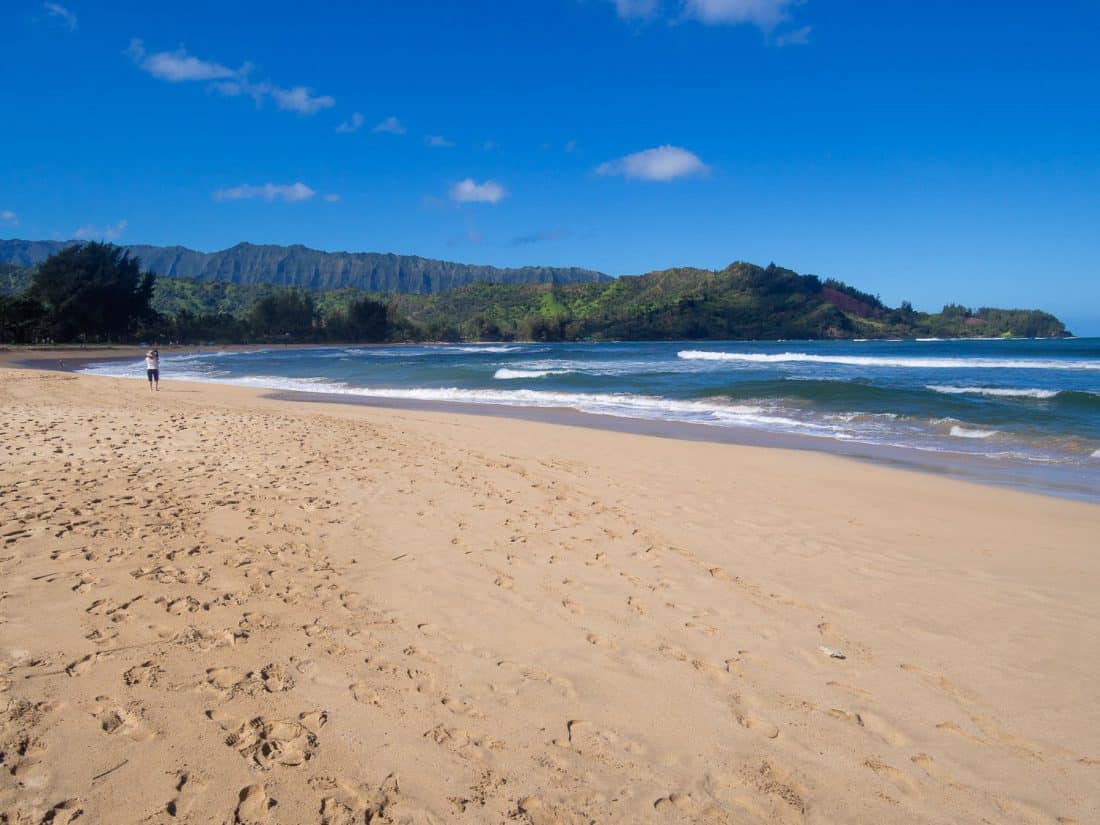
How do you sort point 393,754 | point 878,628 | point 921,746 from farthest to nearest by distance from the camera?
point 878,628 < point 921,746 < point 393,754

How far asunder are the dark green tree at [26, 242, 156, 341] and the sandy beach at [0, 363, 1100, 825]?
66289mm

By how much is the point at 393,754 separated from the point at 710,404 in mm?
16475

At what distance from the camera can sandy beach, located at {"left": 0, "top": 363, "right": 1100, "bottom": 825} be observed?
235cm

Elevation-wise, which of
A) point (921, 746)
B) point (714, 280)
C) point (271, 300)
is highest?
point (714, 280)

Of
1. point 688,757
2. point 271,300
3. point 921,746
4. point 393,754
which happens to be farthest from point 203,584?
point 271,300

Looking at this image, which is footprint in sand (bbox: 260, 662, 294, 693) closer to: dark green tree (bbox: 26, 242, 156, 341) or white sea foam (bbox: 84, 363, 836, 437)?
white sea foam (bbox: 84, 363, 836, 437)

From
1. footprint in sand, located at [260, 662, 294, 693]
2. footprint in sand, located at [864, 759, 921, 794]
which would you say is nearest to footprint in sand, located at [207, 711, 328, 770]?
footprint in sand, located at [260, 662, 294, 693]

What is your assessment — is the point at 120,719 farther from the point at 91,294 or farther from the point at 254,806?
the point at 91,294

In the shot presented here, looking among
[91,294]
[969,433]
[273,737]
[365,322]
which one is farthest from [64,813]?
[365,322]

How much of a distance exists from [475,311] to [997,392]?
417 feet

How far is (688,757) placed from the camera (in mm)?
2605

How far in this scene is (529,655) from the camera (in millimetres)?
3352

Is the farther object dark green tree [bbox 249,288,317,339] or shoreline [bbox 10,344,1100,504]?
dark green tree [bbox 249,288,317,339]

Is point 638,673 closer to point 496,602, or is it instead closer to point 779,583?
point 496,602
